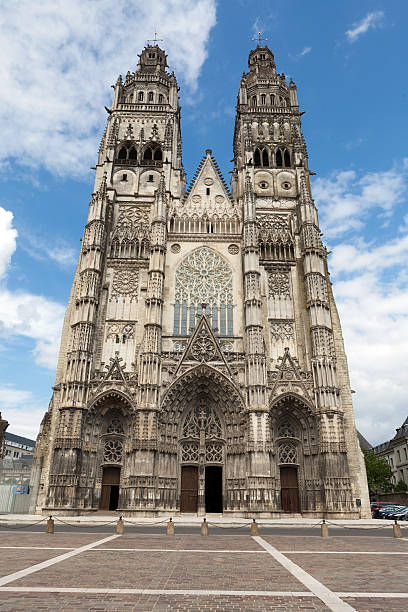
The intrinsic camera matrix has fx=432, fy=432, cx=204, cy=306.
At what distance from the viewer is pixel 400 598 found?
20.4 feet

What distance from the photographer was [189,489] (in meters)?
26.1

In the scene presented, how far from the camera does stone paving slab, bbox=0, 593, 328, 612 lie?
5598mm

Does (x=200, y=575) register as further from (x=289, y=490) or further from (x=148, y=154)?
(x=148, y=154)

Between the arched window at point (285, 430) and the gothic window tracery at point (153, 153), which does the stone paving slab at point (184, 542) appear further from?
the gothic window tracery at point (153, 153)

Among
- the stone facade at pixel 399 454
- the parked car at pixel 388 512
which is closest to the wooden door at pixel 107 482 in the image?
the parked car at pixel 388 512

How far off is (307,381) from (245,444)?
5572 millimetres

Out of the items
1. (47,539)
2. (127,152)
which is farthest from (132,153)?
(47,539)

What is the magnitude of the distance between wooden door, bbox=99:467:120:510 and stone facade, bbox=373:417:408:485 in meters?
40.3

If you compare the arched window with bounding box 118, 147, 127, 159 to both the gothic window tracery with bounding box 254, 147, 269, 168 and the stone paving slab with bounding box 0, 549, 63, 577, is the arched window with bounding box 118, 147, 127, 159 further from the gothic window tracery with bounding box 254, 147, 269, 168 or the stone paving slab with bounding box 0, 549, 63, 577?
the stone paving slab with bounding box 0, 549, 63, 577

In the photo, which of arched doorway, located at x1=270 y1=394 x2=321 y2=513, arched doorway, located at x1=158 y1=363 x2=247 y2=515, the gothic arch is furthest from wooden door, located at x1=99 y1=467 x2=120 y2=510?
arched doorway, located at x1=270 y1=394 x2=321 y2=513

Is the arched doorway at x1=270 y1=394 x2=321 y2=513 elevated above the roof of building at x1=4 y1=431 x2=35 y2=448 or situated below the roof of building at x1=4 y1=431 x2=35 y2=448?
below

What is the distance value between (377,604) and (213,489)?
23.5m

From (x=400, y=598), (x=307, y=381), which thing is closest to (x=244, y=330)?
(x=307, y=381)

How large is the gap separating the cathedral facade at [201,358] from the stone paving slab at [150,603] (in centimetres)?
1847
